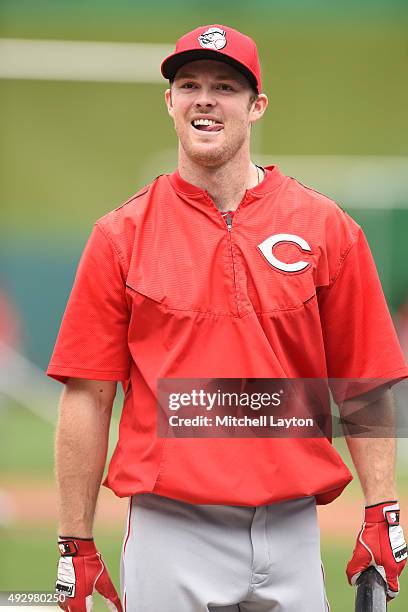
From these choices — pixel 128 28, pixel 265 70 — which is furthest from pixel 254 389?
pixel 265 70

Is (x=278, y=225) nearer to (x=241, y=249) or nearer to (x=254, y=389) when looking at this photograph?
(x=241, y=249)

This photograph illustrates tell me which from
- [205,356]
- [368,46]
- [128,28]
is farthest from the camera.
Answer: [368,46]

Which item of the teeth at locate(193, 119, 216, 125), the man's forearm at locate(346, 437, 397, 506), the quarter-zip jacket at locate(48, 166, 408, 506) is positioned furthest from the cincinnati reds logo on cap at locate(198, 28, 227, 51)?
the man's forearm at locate(346, 437, 397, 506)

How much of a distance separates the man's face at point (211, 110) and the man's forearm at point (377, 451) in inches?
25.8

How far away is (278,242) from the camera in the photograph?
225 centimetres

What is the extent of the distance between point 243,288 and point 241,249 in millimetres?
93

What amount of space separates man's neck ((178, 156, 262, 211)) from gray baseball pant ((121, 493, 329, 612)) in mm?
670

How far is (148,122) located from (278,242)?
6814mm

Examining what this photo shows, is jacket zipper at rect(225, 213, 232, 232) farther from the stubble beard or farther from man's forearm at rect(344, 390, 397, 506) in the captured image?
man's forearm at rect(344, 390, 397, 506)

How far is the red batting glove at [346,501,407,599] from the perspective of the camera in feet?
7.43

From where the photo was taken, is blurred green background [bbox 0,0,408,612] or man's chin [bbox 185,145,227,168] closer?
man's chin [bbox 185,145,227,168]

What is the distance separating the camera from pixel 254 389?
218 centimetres

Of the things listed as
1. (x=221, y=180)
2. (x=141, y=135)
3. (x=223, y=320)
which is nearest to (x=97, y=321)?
(x=223, y=320)

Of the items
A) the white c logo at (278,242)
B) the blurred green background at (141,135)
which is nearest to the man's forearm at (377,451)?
the white c logo at (278,242)
